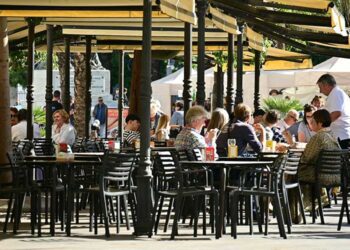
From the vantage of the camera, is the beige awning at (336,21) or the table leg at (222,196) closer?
the table leg at (222,196)

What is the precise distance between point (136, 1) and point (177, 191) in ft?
16.2

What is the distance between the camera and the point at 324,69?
35062 millimetres

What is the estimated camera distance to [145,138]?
15344mm

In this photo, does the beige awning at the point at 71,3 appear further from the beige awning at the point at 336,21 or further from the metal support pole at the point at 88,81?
the metal support pole at the point at 88,81

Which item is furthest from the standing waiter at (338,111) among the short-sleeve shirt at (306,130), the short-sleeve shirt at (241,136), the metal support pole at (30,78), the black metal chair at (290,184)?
the metal support pole at (30,78)

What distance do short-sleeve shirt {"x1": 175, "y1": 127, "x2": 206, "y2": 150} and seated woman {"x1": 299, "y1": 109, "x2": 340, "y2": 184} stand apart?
1.94 m

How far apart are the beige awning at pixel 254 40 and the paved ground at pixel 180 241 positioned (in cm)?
817

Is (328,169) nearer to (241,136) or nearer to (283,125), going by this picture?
(241,136)

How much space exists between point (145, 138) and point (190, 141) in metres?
1.46

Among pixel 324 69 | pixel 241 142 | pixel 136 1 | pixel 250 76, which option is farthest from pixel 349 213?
pixel 250 76

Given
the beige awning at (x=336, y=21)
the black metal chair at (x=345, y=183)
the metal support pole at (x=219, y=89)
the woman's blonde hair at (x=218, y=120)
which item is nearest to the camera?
the black metal chair at (x=345, y=183)

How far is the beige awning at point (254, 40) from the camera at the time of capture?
80.6 feet

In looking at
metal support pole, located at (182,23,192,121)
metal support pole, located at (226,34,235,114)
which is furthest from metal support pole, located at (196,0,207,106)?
metal support pole, located at (226,34,235,114)

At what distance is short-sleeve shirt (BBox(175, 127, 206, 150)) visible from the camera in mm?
16641
